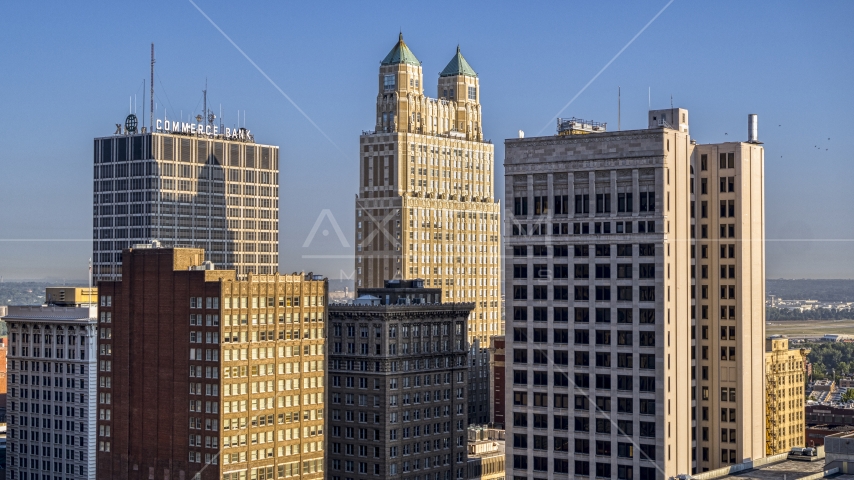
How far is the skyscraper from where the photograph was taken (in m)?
181

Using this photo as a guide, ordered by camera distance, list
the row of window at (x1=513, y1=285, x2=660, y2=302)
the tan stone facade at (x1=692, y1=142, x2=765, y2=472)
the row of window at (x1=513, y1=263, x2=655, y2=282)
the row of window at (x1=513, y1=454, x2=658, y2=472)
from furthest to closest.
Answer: the tan stone facade at (x1=692, y1=142, x2=765, y2=472) → the row of window at (x1=513, y1=263, x2=655, y2=282) → the row of window at (x1=513, y1=285, x2=660, y2=302) → the row of window at (x1=513, y1=454, x2=658, y2=472)

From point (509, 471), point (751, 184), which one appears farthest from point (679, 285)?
point (509, 471)

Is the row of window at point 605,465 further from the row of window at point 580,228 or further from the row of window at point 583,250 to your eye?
the row of window at point 580,228

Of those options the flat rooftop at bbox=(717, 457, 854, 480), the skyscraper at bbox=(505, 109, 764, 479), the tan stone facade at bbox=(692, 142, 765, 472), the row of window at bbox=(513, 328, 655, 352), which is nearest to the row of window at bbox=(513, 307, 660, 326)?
the skyscraper at bbox=(505, 109, 764, 479)

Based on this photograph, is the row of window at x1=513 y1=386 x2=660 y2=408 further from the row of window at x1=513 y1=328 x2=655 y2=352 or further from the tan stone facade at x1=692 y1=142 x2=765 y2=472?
the row of window at x1=513 y1=328 x2=655 y2=352

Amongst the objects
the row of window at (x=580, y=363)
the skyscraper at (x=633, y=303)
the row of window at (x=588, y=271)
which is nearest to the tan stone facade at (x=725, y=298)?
the skyscraper at (x=633, y=303)

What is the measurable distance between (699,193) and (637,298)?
64.1ft

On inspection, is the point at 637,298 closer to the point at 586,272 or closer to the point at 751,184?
the point at 586,272

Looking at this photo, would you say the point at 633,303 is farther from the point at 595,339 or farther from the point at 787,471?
the point at 787,471

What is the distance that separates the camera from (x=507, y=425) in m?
190

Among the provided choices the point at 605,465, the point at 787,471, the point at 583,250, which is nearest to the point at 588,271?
the point at 583,250

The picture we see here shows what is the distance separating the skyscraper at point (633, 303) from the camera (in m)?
181

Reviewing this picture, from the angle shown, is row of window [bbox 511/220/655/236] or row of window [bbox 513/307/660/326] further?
row of window [bbox 511/220/655/236]

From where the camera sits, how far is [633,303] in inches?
7160
